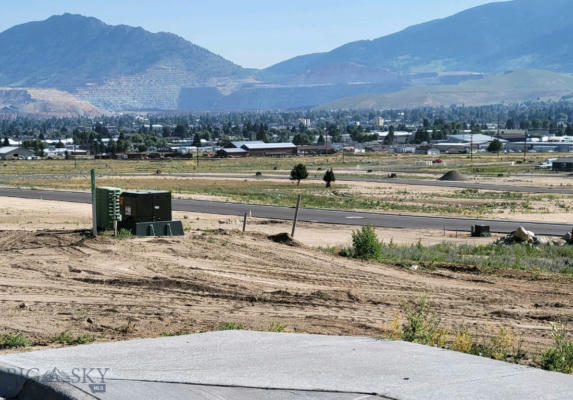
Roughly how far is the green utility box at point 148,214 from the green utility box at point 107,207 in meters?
Answer: 0.41

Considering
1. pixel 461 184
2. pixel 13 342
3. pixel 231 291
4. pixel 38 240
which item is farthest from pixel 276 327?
pixel 461 184

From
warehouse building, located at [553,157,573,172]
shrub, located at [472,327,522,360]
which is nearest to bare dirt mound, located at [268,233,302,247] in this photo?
shrub, located at [472,327,522,360]

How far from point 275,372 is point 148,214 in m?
22.5

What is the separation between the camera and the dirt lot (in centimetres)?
1611

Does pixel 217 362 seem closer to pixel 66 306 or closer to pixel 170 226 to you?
pixel 66 306

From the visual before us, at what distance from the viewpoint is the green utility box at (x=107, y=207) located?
31.9 m

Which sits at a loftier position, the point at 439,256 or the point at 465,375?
the point at 465,375

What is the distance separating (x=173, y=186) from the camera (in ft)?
281

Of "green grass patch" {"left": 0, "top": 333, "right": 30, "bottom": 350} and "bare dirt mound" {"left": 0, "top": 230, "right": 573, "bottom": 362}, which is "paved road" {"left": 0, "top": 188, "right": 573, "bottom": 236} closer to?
"bare dirt mound" {"left": 0, "top": 230, "right": 573, "bottom": 362}

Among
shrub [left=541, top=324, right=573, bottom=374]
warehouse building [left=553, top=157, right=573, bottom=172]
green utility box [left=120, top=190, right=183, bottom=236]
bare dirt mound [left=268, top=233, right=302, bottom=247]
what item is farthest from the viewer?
warehouse building [left=553, top=157, right=573, bottom=172]

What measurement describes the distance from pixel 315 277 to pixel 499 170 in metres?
106

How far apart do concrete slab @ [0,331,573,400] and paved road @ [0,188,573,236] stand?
32832mm

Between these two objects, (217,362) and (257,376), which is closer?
(257,376)

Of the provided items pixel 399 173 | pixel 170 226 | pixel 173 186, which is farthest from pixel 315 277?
pixel 399 173
